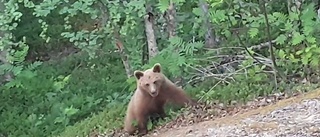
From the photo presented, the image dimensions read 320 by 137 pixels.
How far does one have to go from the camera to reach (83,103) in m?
11.8

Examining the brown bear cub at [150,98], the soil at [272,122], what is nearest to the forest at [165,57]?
the brown bear cub at [150,98]

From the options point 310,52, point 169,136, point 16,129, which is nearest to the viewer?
point 169,136

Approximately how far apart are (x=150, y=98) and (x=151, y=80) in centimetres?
A: 24

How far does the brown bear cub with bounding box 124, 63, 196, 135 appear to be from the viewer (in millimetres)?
8672

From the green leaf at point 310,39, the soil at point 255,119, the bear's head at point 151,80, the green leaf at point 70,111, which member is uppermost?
the green leaf at point 310,39

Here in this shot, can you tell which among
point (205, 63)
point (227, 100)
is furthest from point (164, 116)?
point (205, 63)

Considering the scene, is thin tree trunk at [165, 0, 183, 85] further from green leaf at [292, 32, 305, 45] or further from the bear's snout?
green leaf at [292, 32, 305, 45]

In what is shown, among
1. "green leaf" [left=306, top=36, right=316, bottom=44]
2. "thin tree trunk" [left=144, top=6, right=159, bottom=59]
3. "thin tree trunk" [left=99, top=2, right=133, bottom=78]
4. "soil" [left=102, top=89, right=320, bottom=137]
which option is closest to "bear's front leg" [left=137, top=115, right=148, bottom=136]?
"soil" [left=102, top=89, right=320, bottom=137]

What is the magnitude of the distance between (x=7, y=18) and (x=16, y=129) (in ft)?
7.99

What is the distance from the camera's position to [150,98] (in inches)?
343

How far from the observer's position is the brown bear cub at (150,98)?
8672mm

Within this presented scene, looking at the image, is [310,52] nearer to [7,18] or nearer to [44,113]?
[7,18]

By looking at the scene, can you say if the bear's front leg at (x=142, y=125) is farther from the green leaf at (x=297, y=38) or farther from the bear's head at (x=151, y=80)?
the green leaf at (x=297, y=38)

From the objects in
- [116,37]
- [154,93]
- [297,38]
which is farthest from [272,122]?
[116,37]
